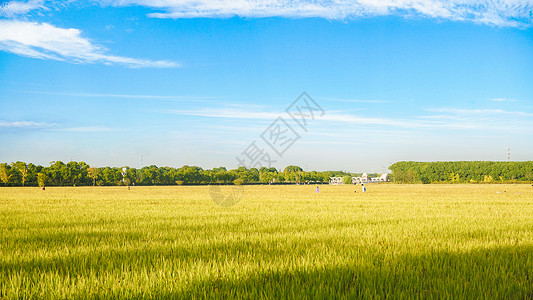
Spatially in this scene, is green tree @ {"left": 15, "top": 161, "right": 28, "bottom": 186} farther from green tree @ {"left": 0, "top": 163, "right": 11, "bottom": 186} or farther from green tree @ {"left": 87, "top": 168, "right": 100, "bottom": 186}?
green tree @ {"left": 87, "top": 168, "right": 100, "bottom": 186}

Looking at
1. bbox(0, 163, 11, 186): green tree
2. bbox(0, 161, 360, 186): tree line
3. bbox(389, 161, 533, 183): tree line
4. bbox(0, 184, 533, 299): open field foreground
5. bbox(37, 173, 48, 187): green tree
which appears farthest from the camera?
bbox(389, 161, 533, 183): tree line

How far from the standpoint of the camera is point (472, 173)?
18712cm

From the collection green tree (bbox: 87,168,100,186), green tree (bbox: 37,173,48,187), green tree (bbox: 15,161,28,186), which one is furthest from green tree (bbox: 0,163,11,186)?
green tree (bbox: 87,168,100,186)

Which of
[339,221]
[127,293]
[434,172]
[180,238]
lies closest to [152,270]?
[127,293]

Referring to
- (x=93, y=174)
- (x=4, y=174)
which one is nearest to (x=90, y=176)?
(x=93, y=174)

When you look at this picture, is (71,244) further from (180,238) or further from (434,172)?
(434,172)

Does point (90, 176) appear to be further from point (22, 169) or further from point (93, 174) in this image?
point (22, 169)

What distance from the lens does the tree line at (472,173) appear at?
577 feet

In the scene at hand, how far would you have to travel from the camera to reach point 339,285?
469cm

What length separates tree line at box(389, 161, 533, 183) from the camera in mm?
175875

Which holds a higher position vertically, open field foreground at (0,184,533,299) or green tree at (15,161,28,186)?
green tree at (15,161,28,186)

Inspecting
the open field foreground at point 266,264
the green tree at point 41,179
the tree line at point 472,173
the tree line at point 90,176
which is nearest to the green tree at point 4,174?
the tree line at point 90,176

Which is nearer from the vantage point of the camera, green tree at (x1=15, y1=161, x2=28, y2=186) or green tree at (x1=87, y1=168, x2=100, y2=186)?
green tree at (x1=15, y1=161, x2=28, y2=186)

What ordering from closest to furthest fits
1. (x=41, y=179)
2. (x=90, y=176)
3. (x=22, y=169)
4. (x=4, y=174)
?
1. (x=41, y=179)
2. (x=4, y=174)
3. (x=22, y=169)
4. (x=90, y=176)
